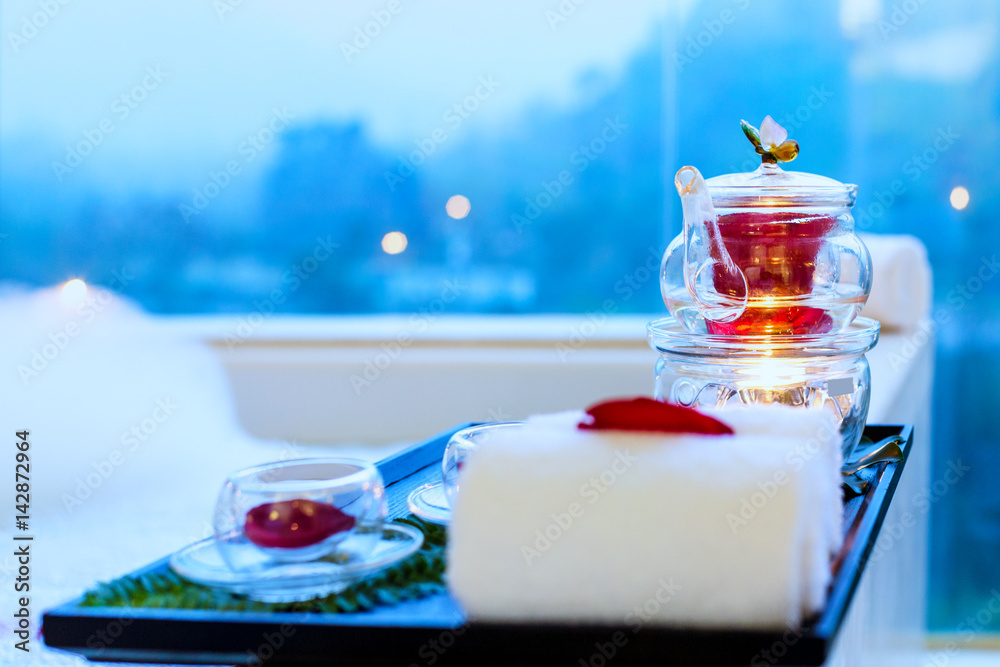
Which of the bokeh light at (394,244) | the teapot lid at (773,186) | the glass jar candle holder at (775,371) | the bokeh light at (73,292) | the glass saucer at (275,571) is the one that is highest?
the teapot lid at (773,186)

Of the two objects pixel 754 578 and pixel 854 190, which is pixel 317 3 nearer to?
pixel 854 190

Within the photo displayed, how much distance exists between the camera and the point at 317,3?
2275mm

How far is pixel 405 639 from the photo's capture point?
41 cm

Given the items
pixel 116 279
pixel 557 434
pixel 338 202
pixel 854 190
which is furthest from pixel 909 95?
pixel 557 434

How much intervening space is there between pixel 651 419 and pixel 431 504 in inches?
7.9

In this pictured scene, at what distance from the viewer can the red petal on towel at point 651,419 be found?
444 mm

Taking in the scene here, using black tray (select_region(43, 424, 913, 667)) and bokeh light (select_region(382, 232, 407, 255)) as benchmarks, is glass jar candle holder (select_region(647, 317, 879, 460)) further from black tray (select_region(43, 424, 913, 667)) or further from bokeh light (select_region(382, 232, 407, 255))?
bokeh light (select_region(382, 232, 407, 255))

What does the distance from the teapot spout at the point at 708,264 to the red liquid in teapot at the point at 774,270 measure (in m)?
0.02

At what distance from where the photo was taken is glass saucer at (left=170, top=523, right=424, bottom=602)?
436 millimetres

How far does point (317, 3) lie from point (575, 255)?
0.79 m

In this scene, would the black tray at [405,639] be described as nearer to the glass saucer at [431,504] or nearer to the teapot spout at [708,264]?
Result: the glass saucer at [431,504]

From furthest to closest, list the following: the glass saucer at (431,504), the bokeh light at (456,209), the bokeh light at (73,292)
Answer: the bokeh light at (456,209) → the bokeh light at (73,292) → the glass saucer at (431,504)

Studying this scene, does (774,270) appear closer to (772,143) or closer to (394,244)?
(772,143)

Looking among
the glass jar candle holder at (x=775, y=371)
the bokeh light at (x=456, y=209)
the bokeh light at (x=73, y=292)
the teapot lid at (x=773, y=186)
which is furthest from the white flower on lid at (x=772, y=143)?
the bokeh light at (x=73, y=292)
